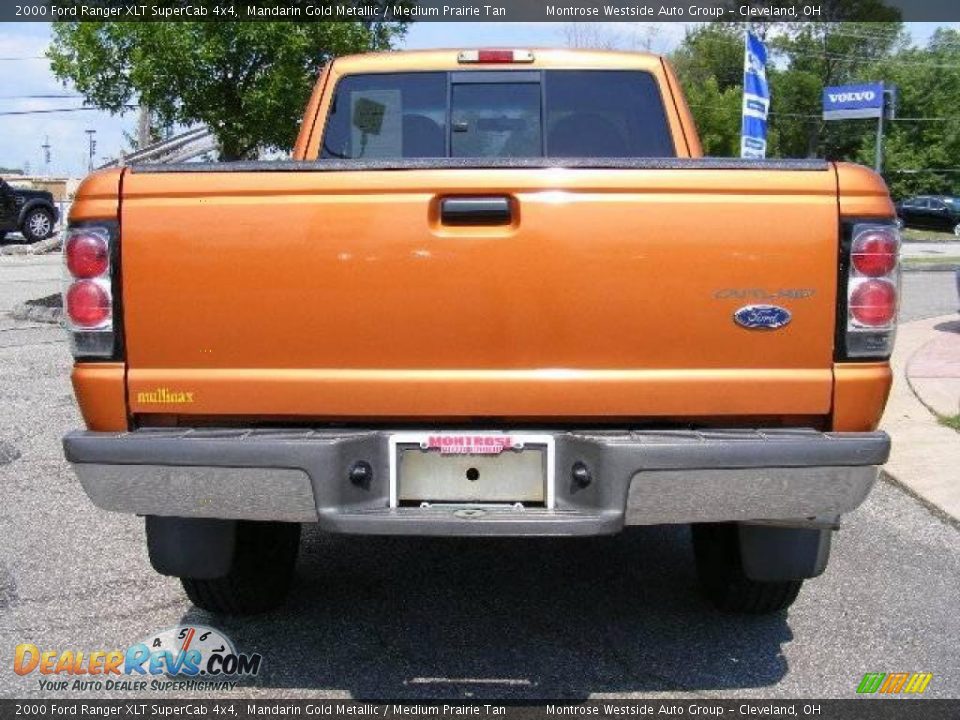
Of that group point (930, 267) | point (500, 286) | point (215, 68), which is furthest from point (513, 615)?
point (930, 267)

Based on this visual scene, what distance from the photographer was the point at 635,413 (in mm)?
2994

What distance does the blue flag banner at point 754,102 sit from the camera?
1074cm

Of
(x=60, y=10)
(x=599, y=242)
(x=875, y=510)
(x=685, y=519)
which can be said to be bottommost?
(x=875, y=510)

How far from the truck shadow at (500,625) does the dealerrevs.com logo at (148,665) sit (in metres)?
0.10

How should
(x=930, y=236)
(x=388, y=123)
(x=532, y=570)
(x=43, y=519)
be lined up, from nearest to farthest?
(x=532, y=570) → (x=388, y=123) → (x=43, y=519) → (x=930, y=236)

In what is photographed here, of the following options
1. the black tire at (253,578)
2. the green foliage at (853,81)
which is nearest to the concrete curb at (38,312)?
the black tire at (253,578)

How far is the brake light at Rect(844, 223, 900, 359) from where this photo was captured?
2.93 metres

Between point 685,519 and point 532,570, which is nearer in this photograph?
point 685,519

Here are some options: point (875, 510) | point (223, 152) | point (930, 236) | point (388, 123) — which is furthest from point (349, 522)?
point (930, 236)

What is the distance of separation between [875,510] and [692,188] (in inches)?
127

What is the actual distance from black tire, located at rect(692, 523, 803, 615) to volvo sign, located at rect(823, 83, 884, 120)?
131 feet

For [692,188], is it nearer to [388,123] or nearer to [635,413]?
[635,413]

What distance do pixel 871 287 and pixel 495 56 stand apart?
7.97ft

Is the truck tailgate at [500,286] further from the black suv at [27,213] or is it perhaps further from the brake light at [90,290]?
the black suv at [27,213]
